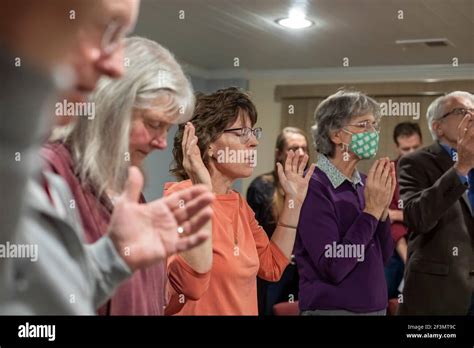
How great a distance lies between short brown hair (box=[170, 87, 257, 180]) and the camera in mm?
1182

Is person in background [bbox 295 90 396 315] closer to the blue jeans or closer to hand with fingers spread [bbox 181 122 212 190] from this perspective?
the blue jeans

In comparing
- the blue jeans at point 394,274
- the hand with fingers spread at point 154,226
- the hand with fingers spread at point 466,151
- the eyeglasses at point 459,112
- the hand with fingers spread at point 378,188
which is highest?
the eyeglasses at point 459,112

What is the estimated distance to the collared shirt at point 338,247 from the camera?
1295mm

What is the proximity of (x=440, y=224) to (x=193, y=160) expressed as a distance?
552 millimetres

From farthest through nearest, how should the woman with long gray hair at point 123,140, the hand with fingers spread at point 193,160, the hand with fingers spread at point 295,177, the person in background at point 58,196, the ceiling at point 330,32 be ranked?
the ceiling at point 330,32 < the hand with fingers spread at point 295,177 < the hand with fingers spread at point 193,160 < the woman with long gray hair at point 123,140 < the person in background at point 58,196

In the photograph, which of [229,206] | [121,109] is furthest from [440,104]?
[121,109]

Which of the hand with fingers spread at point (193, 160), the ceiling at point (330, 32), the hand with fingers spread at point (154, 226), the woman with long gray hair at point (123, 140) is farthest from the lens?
the ceiling at point (330, 32)

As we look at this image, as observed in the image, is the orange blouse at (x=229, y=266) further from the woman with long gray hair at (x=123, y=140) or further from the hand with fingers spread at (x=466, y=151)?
the hand with fingers spread at (x=466, y=151)

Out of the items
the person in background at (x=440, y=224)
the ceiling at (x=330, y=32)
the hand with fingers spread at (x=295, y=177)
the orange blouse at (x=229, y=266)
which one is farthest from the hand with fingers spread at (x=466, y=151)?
the orange blouse at (x=229, y=266)

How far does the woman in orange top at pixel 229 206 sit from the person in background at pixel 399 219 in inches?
9.4

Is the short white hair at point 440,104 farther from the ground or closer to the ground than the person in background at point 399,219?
farther from the ground

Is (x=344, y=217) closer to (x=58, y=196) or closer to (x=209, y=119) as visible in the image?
(x=209, y=119)

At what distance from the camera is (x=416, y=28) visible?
4.65 ft

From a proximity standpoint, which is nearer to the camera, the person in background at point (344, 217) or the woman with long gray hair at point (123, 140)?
the woman with long gray hair at point (123, 140)
